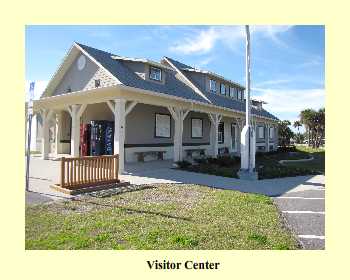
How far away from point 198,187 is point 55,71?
36.2 feet

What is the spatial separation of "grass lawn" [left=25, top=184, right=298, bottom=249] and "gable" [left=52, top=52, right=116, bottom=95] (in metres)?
7.49

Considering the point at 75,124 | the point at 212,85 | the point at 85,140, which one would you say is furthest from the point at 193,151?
the point at 75,124

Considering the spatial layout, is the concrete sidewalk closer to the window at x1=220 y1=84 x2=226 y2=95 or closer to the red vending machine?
the red vending machine

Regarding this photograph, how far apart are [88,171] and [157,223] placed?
148 inches

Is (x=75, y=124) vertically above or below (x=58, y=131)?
above

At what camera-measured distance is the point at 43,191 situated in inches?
326

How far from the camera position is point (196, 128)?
21109 millimetres

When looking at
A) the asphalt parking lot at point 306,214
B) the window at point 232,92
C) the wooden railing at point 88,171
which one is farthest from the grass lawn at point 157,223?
the window at point 232,92

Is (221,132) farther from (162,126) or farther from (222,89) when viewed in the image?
(162,126)

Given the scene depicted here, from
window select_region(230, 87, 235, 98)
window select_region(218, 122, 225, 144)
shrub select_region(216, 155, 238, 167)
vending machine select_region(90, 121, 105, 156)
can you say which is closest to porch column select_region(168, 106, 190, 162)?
shrub select_region(216, 155, 238, 167)

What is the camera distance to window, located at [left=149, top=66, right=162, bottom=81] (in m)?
16.0

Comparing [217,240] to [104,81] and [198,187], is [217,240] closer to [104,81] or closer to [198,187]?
[198,187]

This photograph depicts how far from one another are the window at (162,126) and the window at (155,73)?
2.23 metres

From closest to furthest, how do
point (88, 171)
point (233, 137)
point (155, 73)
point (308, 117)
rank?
point (88, 171) < point (155, 73) < point (233, 137) < point (308, 117)
